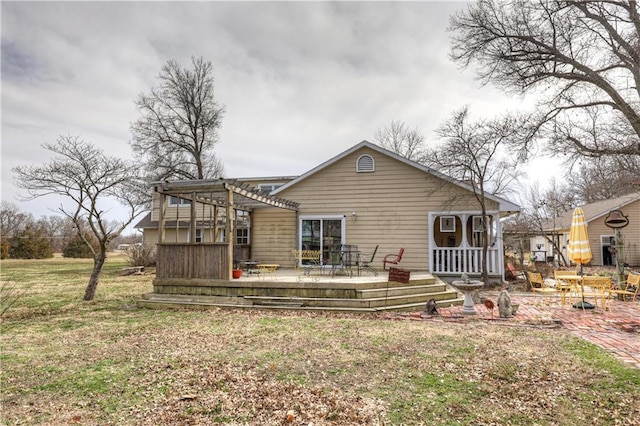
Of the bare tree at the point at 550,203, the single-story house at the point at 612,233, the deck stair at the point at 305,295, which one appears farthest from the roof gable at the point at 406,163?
the bare tree at the point at 550,203

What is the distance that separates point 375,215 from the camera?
43.9 feet

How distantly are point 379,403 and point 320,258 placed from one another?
961cm

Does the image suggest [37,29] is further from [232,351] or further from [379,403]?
[379,403]

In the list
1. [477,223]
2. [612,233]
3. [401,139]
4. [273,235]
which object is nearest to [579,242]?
[477,223]

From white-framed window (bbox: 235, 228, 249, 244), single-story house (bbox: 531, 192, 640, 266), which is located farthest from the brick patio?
single-story house (bbox: 531, 192, 640, 266)

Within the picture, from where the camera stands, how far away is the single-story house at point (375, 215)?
12.6 meters

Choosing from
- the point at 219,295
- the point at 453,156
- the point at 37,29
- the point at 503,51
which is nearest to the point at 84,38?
the point at 37,29

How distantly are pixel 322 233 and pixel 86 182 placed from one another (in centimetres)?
785

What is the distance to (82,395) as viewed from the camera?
160 inches

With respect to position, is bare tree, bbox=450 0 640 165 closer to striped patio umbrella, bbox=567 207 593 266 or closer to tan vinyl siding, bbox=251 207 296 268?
striped patio umbrella, bbox=567 207 593 266

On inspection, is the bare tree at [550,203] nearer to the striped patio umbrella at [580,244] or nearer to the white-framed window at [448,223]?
the white-framed window at [448,223]

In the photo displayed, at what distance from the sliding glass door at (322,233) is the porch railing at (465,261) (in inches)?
142

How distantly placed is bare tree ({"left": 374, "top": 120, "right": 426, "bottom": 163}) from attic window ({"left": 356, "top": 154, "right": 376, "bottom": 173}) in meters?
16.9

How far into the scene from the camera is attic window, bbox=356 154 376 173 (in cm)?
1352
